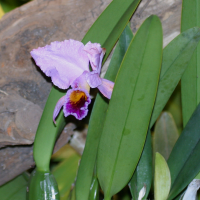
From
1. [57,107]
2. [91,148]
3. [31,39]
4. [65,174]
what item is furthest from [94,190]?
[31,39]

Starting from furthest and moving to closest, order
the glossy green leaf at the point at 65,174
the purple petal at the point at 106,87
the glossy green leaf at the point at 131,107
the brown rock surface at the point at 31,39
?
the glossy green leaf at the point at 65,174, the brown rock surface at the point at 31,39, the purple petal at the point at 106,87, the glossy green leaf at the point at 131,107

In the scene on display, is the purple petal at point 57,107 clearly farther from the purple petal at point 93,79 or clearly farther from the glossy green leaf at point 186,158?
the glossy green leaf at point 186,158

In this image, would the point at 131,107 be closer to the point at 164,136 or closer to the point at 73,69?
the point at 73,69

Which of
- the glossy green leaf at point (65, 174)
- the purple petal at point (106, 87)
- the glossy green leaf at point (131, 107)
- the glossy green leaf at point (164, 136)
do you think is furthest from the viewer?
the glossy green leaf at point (65, 174)

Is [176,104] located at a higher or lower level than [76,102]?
lower

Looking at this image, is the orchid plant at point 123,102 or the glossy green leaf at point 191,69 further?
the glossy green leaf at point 191,69

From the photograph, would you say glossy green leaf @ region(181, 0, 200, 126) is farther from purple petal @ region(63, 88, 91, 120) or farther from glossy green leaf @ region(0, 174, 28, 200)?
glossy green leaf @ region(0, 174, 28, 200)

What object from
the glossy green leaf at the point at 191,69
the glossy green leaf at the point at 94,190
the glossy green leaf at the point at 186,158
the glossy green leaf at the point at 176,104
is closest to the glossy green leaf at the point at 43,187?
the glossy green leaf at the point at 94,190
